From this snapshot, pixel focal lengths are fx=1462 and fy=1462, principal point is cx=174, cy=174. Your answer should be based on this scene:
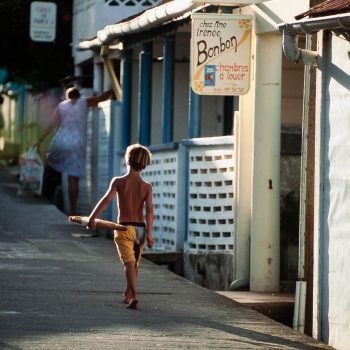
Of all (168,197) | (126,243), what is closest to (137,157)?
(126,243)

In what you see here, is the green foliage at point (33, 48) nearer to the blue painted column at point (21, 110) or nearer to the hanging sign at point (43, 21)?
the hanging sign at point (43, 21)

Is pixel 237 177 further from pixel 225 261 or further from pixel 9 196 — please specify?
pixel 9 196

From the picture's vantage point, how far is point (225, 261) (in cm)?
Result: 1521

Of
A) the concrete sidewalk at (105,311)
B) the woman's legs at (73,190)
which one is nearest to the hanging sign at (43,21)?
the woman's legs at (73,190)

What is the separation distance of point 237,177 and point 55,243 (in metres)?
4.09

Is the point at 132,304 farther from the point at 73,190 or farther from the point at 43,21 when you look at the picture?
the point at 43,21

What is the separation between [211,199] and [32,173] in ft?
28.2

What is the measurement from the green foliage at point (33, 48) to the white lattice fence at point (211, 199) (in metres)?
12.7

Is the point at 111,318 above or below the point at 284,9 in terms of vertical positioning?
below

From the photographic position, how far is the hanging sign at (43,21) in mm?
26344

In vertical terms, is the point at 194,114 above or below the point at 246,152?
above

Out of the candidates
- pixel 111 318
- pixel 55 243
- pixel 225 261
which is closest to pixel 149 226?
pixel 111 318

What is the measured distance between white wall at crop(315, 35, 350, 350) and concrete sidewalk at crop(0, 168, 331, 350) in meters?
0.29

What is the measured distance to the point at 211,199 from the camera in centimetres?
1578
